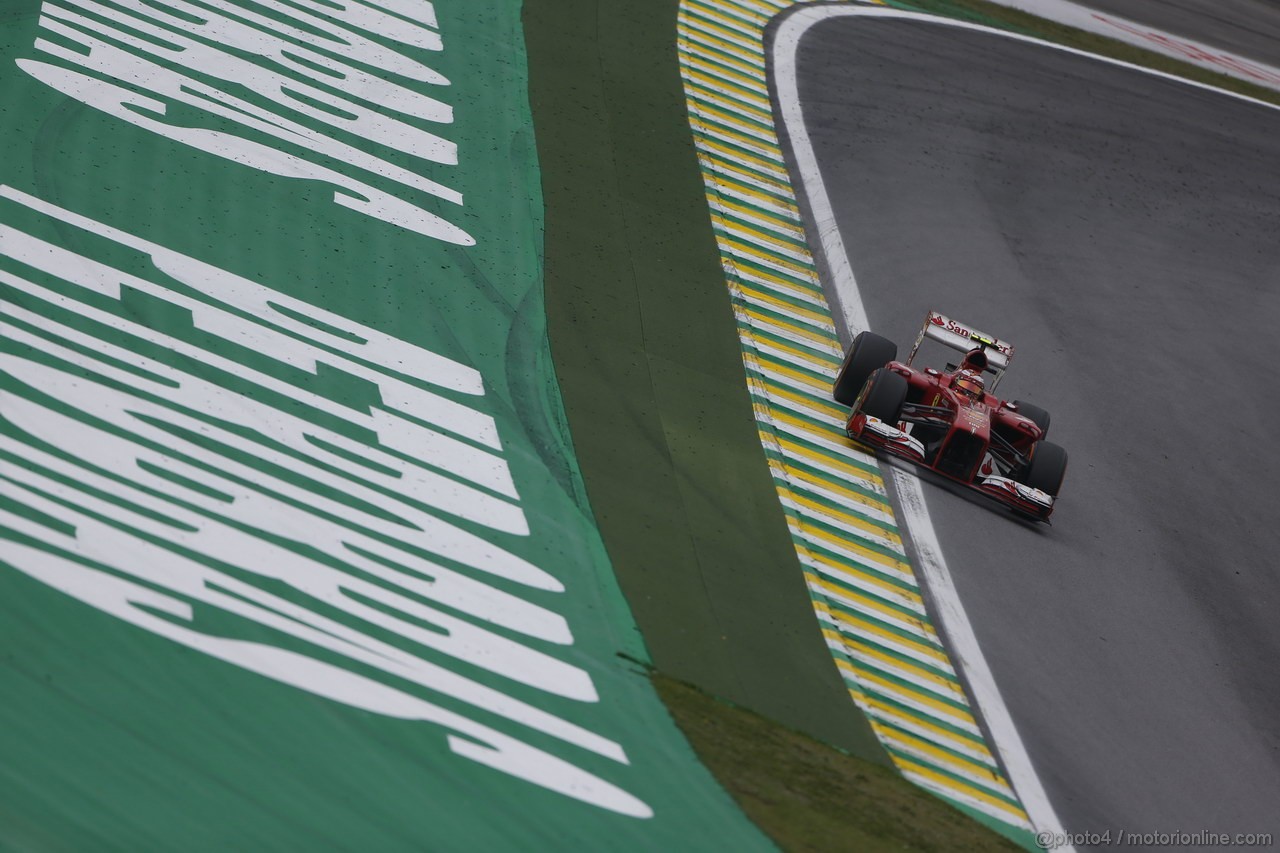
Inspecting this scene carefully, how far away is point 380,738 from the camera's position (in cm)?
1041

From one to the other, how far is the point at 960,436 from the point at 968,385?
36.4 inches

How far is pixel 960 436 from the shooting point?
53.0 ft

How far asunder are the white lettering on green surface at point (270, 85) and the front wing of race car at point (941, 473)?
5539 millimetres

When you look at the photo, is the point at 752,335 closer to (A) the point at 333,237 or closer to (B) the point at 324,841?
(A) the point at 333,237

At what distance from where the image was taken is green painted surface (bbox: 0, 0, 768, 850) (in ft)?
32.3

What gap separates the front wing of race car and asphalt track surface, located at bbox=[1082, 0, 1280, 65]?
801 inches

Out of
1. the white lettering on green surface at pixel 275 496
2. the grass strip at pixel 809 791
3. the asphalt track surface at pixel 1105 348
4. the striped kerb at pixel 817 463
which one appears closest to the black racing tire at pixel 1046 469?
the asphalt track surface at pixel 1105 348

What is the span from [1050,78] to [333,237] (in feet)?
55.4

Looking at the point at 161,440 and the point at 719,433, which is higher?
the point at 719,433

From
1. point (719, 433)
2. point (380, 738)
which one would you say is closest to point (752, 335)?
point (719, 433)

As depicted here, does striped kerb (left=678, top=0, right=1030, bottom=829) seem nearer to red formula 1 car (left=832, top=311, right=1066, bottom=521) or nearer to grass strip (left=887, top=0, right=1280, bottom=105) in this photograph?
red formula 1 car (left=832, top=311, right=1066, bottom=521)

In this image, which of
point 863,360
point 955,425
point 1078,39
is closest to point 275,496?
point 863,360

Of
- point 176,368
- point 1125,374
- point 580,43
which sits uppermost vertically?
point 580,43

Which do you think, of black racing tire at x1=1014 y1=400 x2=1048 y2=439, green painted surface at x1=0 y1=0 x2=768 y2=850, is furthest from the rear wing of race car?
green painted surface at x1=0 y1=0 x2=768 y2=850
